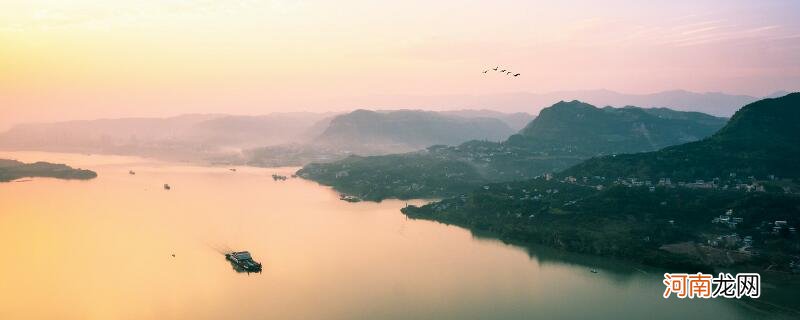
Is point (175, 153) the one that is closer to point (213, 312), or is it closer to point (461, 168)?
point (461, 168)

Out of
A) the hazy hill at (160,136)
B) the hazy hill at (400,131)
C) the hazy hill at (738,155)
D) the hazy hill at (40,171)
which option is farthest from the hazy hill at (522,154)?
the hazy hill at (160,136)

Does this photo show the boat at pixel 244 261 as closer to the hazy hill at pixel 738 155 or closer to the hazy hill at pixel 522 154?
the hazy hill at pixel 522 154

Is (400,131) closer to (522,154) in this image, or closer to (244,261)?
(522,154)

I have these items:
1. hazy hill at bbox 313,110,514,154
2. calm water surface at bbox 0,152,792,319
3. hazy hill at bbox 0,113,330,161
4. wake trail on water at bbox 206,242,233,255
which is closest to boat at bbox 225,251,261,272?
calm water surface at bbox 0,152,792,319

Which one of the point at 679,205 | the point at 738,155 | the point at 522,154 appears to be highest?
the point at 738,155

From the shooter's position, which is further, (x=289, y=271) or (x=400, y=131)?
(x=400, y=131)

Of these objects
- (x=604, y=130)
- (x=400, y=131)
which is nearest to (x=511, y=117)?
(x=400, y=131)

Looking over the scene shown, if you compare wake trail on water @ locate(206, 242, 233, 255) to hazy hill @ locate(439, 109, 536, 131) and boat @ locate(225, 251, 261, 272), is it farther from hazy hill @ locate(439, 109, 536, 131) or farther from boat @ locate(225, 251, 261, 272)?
hazy hill @ locate(439, 109, 536, 131)

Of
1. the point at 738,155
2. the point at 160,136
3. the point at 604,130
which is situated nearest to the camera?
the point at 738,155
